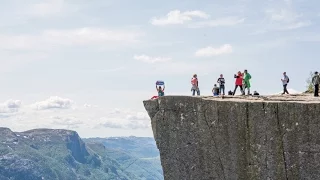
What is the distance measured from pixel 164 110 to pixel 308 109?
8.50m

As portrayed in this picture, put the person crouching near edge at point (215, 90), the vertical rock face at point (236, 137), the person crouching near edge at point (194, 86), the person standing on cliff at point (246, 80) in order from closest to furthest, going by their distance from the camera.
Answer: the vertical rock face at point (236, 137) → the person standing on cliff at point (246, 80) → the person crouching near edge at point (194, 86) → the person crouching near edge at point (215, 90)

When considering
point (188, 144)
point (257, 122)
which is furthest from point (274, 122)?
point (188, 144)

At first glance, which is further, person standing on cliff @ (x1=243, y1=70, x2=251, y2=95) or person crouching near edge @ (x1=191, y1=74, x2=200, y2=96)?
person crouching near edge @ (x1=191, y1=74, x2=200, y2=96)

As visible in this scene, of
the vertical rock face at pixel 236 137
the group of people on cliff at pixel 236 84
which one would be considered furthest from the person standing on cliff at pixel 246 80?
the vertical rock face at pixel 236 137

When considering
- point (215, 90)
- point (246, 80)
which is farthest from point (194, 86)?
point (246, 80)

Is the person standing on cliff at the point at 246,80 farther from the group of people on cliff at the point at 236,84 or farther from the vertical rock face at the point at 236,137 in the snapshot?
the vertical rock face at the point at 236,137

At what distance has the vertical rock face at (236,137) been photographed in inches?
1011

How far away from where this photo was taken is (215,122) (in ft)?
91.5

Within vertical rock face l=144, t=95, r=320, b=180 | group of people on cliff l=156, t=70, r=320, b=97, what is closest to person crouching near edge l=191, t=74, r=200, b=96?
group of people on cliff l=156, t=70, r=320, b=97

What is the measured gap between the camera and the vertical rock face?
84.2 feet

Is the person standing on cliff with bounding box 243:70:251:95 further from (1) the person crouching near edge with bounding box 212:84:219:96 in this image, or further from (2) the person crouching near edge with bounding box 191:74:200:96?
(2) the person crouching near edge with bounding box 191:74:200:96

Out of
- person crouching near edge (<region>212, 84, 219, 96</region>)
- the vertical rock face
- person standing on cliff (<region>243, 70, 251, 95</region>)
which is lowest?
the vertical rock face

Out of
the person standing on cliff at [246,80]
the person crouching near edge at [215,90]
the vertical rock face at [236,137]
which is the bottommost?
the vertical rock face at [236,137]

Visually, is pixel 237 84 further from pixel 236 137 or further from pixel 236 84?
pixel 236 137
